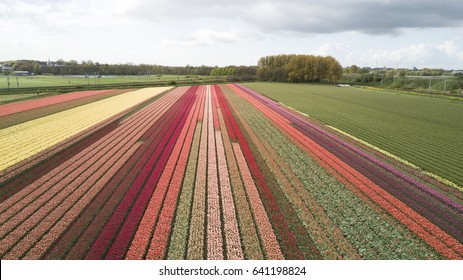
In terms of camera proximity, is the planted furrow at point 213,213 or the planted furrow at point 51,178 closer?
the planted furrow at point 213,213

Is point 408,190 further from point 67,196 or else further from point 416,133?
point 67,196

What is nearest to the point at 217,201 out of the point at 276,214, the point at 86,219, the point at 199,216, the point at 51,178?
the point at 199,216

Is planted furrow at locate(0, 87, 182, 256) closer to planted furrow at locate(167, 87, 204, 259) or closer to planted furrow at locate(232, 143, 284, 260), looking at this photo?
planted furrow at locate(167, 87, 204, 259)

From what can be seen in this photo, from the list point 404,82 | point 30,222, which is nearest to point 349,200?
point 30,222

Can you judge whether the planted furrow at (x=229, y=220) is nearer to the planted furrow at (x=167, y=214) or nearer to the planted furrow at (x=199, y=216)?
the planted furrow at (x=199, y=216)

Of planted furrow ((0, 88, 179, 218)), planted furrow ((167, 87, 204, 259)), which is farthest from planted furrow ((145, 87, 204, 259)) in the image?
planted furrow ((0, 88, 179, 218))

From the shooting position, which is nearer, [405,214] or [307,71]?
[405,214]

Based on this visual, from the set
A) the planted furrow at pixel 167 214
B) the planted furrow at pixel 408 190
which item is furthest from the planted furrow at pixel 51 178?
the planted furrow at pixel 408 190
